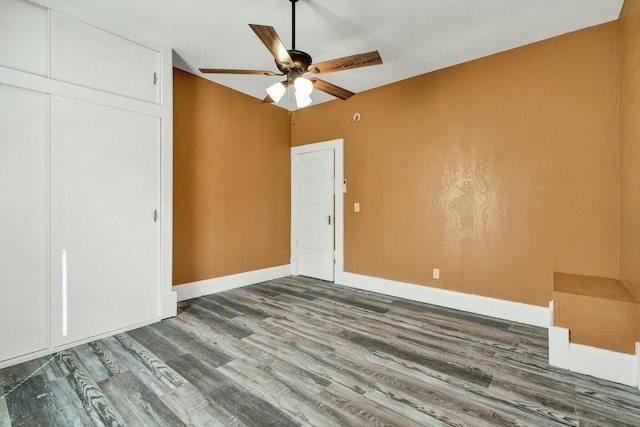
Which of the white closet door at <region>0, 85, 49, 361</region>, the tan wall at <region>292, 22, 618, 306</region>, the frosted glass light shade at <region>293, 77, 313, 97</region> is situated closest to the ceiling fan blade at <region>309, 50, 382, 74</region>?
the frosted glass light shade at <region>293, 77, 313, 97</region>

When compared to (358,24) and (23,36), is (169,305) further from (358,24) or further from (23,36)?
(358,24)

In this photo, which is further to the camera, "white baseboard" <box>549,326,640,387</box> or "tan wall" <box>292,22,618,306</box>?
"tan wall" <box>292,22,618,306</box>

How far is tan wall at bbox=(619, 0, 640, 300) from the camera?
210 cm

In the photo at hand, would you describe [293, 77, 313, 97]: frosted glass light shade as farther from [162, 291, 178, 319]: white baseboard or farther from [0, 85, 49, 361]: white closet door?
[162, 291, 178, 319]: white baseboard

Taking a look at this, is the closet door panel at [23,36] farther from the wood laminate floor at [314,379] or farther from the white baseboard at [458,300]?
the white baseboard at [458,300]

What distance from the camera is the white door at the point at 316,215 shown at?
4648 millimetres

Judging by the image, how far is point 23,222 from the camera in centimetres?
229

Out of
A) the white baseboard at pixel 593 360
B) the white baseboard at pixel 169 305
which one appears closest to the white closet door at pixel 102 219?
the white baseboard at pixel 169 305

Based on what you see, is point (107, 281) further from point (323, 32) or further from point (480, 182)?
point (480, 182)

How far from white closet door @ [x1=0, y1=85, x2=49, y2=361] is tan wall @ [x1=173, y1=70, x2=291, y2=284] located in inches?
52.4

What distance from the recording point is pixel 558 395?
1866mm

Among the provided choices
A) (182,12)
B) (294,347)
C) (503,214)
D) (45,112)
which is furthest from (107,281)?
(503,214)

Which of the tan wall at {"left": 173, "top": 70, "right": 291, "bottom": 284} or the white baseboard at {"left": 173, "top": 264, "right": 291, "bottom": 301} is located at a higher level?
the tan wall at {"left": 173, "top": 70, "right": 291, "bottom": 284}

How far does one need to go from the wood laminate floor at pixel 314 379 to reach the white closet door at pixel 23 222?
0.30 m
